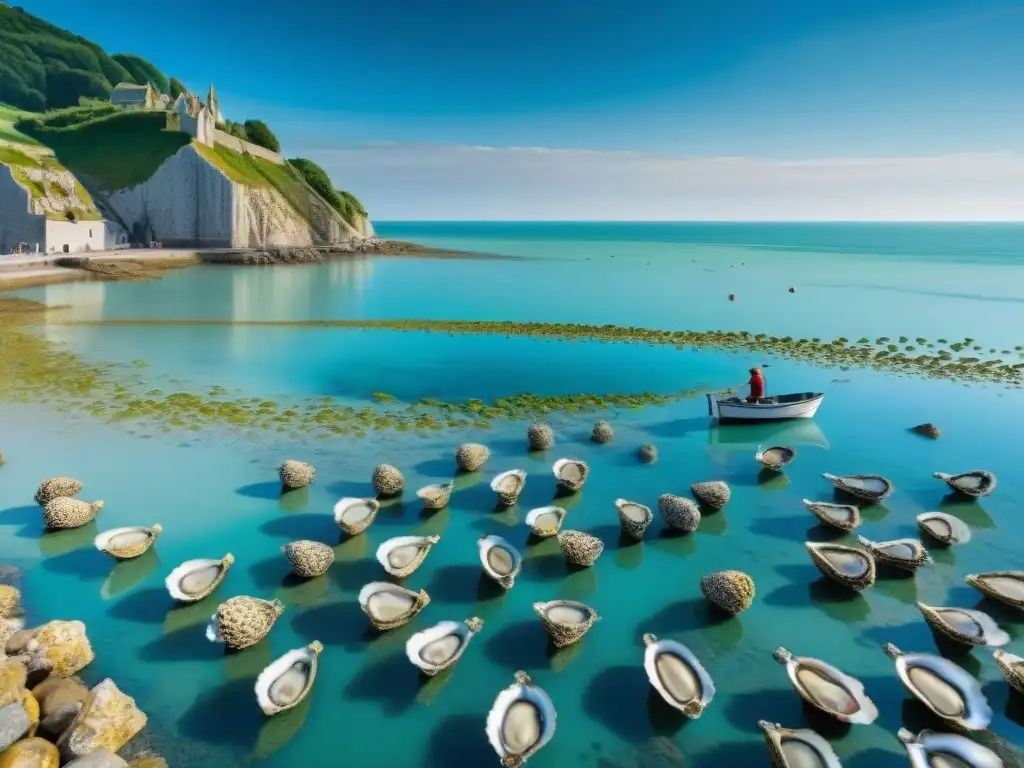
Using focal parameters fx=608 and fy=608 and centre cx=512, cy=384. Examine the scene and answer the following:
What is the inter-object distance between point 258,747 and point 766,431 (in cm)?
2047

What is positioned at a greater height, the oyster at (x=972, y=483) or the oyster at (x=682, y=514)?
the oyster at (x=972, y=483)

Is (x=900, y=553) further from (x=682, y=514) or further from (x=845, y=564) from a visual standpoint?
(x=682, y=514)

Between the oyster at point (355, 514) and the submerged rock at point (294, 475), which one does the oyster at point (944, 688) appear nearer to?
the oyster at point (355, 514)

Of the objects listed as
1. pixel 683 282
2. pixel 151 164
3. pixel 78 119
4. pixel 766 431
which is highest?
pixel 78 119

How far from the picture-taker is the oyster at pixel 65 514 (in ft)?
46.2

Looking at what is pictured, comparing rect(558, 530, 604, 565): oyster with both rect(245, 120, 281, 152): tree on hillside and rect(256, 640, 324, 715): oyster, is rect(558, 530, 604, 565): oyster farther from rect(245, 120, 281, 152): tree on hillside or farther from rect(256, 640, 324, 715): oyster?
rect(245, 120, 281, 152): tree on hillside

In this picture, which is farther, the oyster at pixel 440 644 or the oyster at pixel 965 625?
the oyster at pixel 965 625

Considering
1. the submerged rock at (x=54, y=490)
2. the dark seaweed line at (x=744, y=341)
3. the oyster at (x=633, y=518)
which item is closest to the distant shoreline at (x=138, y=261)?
the dark seaweed line at (x=744, y=341)

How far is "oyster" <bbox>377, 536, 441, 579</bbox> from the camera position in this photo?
40.6 feet

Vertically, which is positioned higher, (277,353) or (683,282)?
(683,282)

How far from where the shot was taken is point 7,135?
91.2 metres

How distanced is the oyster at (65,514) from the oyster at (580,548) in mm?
11295

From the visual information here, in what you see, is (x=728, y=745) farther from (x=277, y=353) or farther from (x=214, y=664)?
(x=277, y=353)

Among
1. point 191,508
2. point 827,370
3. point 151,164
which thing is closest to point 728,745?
point 191,508
